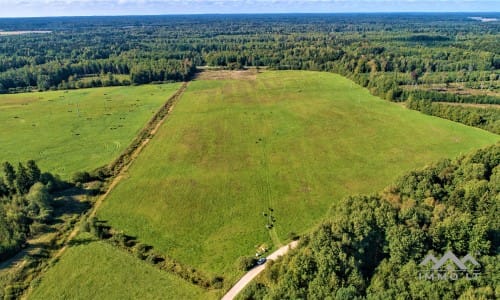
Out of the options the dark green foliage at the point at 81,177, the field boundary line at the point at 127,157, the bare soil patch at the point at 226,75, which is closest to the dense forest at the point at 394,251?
the field boundary line at the point at 127,157

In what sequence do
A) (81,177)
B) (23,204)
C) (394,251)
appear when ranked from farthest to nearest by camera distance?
(81,177)
(23,204)
(394,251)

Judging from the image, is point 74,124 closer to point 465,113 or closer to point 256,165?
point 256,165

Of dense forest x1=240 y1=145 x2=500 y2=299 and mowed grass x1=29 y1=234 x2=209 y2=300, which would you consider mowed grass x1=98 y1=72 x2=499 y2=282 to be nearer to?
mowed grass x1=29 y1=234 x2=209 y2=300

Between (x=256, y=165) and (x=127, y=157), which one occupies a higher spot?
(x=127, y=157)

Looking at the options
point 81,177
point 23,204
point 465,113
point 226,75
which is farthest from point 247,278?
point 226,75

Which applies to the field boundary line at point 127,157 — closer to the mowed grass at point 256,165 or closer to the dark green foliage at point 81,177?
the mowed grass at point 256,165

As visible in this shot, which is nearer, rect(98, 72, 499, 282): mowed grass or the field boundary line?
the field boundary line

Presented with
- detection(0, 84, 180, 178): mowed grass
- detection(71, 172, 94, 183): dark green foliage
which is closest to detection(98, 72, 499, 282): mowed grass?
detection(71, 172, 94, 183): dark green foliage
